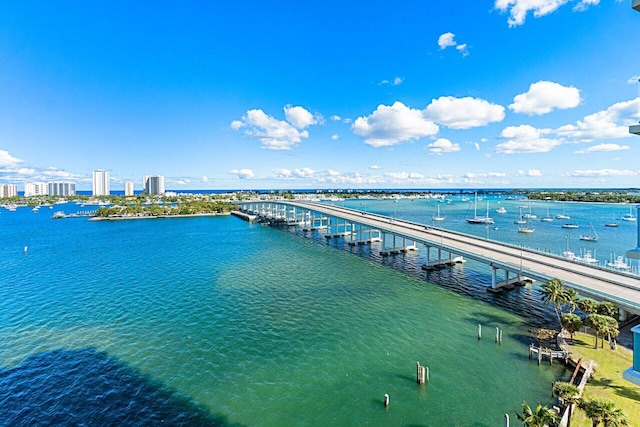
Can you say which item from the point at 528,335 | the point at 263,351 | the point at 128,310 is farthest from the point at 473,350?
the point at 128,310

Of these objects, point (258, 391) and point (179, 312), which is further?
point (179, 312)

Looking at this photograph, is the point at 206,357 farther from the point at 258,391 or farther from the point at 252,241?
the point at 252,241

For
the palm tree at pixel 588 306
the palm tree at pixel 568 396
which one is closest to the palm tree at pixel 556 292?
the palm tree at pixel 588 306

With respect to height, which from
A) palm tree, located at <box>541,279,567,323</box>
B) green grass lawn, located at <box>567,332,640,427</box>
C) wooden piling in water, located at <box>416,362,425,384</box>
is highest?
palm tree, located at <box>541,279,567,323</box>

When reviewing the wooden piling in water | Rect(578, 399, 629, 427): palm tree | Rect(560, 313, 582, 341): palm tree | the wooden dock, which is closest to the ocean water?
the wooden piling in water

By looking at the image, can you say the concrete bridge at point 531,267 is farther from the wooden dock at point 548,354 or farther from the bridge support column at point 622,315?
the wooden dock at point 548,354

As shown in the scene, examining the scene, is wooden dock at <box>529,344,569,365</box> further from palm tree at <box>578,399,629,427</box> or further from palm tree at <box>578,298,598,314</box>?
palm tree at <box>578,399,629,427</box>

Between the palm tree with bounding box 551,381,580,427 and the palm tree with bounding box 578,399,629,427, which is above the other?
the palm tree with bounding box 578,399,629,427
